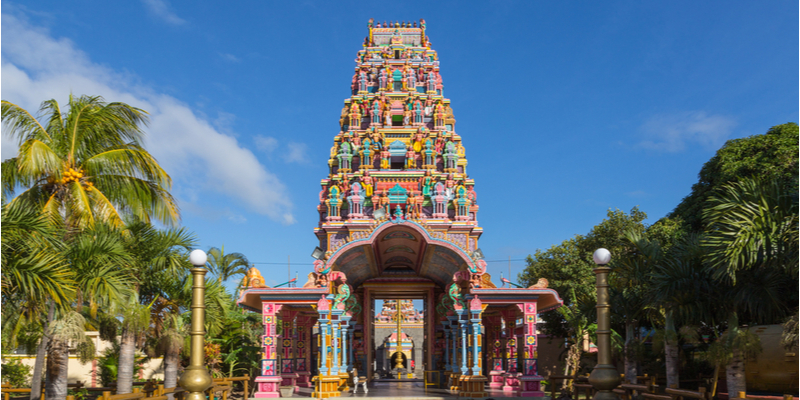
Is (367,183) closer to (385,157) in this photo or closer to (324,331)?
(385,157)

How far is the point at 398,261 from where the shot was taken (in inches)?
928

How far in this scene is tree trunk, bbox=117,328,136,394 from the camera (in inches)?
551

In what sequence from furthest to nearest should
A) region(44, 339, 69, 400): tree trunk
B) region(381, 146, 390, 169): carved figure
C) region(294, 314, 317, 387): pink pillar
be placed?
1. region(381, 146, 390, 169): carved figure
2. region(294, 314, 317, 387): pink pillar
3. region(44, 339, 69, 400): tree trunk

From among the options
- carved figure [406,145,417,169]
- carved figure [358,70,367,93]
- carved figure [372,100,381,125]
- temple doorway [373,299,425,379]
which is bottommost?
temple doorway [373,299,425,379]

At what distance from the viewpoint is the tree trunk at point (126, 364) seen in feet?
46.0

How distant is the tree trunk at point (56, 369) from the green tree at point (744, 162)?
2325 cm

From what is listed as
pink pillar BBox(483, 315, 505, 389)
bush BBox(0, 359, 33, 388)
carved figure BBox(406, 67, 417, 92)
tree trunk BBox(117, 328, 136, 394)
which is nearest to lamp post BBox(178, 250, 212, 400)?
tree trunk BBox(117, 328, 136, 394)

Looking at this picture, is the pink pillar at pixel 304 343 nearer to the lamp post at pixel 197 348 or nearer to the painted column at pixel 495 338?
the painted column at pixel 495 338

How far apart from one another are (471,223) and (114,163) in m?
13.4

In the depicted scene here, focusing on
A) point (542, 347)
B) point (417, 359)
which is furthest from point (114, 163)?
point (417, 359)

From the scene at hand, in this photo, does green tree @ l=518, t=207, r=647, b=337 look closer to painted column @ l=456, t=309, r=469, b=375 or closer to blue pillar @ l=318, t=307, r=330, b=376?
painted column @ l=456, t=309, r=469, b=375

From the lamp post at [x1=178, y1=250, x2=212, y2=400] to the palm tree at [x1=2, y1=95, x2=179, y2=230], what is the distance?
602 cm

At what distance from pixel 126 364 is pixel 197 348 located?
564cm

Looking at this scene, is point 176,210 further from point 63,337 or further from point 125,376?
point 63,337
